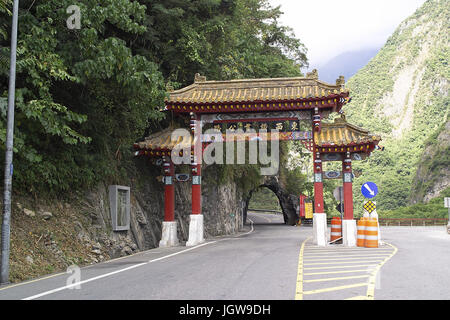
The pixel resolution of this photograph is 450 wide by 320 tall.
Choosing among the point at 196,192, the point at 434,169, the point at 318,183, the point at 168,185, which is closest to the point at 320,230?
the point at 318,183

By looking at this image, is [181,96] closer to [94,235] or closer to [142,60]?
[142,60]

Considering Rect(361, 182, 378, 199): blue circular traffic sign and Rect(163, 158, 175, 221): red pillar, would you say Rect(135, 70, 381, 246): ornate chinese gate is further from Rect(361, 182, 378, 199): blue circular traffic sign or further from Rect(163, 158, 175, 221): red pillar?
Rect(361, 182, 378, 199): blue circular traffic sign

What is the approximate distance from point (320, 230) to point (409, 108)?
103862 mm

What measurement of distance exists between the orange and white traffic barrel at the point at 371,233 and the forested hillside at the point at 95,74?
8.96 m

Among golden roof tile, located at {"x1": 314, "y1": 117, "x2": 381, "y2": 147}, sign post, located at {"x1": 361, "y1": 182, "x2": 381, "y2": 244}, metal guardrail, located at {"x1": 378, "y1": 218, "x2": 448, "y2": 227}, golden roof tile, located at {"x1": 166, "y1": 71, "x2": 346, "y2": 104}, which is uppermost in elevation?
golden roof tile, located at {"x1": 166, "y1": 71, "x2": 346, "y2": 104}

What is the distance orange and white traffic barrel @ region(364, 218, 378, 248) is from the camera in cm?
1516

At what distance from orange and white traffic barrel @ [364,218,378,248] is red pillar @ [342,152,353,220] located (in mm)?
1472

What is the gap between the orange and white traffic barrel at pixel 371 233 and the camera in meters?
15.2

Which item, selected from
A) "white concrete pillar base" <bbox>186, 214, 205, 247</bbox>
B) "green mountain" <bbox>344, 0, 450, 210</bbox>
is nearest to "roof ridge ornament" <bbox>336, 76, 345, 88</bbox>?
"white concrete pillar base" <bbox>186, 214, 205, 247</bbox>

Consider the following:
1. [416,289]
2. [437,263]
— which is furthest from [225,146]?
[416,289]

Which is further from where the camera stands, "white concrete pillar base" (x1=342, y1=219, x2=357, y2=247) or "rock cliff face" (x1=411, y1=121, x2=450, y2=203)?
"rock cliff face" (x1=411, y1=121, x2=450, y2=203)

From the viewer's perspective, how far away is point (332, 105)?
55.2 ft
